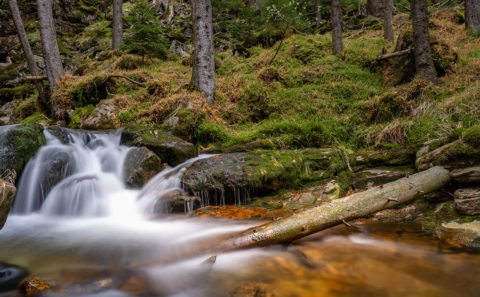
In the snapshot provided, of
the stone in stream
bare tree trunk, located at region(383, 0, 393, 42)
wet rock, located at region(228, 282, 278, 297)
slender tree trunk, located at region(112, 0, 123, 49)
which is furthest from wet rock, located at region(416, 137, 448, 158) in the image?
slender tree trunk, located at region(112, 0, 123, 49)

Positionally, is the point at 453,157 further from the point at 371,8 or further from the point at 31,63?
A: the point at 371,8

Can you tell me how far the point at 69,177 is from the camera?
18.7 ft

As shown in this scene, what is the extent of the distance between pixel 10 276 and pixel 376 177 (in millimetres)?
5066

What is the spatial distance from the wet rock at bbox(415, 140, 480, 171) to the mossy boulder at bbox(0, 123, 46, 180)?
24.3 ft

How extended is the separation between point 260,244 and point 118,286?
1.47 meters

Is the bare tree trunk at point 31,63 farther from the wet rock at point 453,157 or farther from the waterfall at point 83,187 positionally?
the wet rock at point 453,157

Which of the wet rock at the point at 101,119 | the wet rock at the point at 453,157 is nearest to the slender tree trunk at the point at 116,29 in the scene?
the wet rock at the point at 101,119

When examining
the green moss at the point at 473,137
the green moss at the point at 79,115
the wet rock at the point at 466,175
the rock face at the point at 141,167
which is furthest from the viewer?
the green moss at the point at 79,115

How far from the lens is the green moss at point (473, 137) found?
3.22m

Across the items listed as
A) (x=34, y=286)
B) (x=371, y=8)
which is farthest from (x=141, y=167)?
(x=371, y=8)

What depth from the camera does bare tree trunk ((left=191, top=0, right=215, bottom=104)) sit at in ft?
27.7

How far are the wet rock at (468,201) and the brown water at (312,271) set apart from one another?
0.43 meters

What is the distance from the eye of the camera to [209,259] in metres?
2.75

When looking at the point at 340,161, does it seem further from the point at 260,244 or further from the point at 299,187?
the point at 260,244
